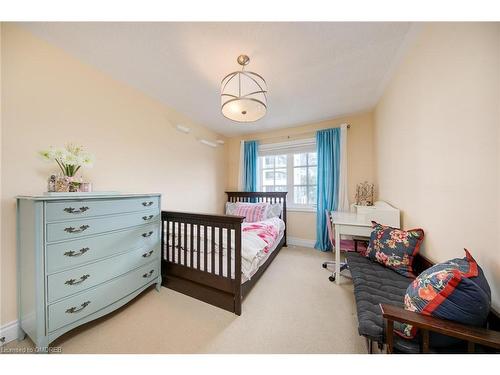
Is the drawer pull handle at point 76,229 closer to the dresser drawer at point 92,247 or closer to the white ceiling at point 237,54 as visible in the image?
the dresser drawer at point 92,247

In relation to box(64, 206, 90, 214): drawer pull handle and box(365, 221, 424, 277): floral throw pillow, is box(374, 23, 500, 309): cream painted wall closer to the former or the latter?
box(365, 221, 424, 277): floral throw pillow

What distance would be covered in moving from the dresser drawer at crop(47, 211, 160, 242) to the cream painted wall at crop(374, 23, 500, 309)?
2441 millimetres

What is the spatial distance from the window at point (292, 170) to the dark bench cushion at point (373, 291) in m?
1.81

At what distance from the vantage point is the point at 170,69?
1.76 metres

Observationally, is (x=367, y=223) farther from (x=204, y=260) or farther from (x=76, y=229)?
(x=76, y=229)

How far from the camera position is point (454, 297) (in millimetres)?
750

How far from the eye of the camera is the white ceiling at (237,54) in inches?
51.4

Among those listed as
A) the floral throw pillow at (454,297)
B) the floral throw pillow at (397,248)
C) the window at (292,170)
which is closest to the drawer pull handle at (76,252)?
the floral throw pillow at (454,297)

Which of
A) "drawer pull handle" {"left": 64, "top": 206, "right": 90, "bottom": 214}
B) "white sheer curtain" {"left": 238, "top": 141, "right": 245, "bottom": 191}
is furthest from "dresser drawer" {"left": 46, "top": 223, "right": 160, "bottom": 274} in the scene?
"white sheer curtain" {"left": 238, "top": 141, "right": 245, "bottom": 191}

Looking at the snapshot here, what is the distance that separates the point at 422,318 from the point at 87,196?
2140 mm

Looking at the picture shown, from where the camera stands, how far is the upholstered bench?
0.69 meters

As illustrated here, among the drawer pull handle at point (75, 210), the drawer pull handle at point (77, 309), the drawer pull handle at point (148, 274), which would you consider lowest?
the drawer pull handle at point (148, 274)
